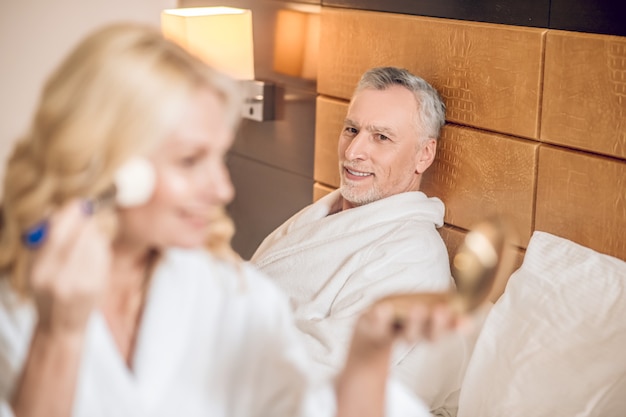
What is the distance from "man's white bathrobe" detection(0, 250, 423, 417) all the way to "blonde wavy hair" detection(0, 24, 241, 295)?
0.19 meters

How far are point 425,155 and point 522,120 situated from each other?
0.32 meters

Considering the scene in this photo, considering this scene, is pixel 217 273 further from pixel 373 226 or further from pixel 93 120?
pixel 373 226

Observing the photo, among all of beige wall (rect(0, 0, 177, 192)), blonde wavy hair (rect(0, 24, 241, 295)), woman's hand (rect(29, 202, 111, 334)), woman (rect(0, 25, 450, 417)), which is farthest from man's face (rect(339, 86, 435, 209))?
beige wall (rect(0, 0, 177, 192))

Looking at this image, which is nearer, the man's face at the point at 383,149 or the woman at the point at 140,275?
the woman at the point at 140,275

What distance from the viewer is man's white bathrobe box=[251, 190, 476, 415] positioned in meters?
2.12

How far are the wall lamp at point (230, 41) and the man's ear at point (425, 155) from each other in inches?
31.0

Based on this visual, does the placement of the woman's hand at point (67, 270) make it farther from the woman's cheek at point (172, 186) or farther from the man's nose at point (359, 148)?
the man's nose at point (359, 148)

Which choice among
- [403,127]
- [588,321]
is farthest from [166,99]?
[403,127]

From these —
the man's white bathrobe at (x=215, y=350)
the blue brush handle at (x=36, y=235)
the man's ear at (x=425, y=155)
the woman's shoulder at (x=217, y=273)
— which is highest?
the blue brush handle at (x=36, y=235)

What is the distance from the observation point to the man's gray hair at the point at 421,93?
237 centimetres

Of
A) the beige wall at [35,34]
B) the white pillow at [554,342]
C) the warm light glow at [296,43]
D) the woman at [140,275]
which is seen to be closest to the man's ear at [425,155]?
the white pillow at [554,342]

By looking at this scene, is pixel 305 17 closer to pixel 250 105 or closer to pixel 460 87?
pixel 250 105

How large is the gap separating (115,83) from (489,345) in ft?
4.05

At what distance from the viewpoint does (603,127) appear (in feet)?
6.58
